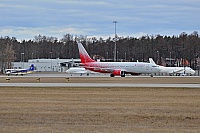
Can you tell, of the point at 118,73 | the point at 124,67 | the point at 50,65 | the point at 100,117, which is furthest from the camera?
the point at 50,65

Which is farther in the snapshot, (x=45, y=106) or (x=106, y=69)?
(x=106, y=69)

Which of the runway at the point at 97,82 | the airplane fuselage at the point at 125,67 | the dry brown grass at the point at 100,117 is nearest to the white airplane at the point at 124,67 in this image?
the airplane fuselage at the point at 125,67

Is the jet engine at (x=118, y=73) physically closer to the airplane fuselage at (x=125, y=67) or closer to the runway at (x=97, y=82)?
the airplane fuselage at (x=125, y=67)

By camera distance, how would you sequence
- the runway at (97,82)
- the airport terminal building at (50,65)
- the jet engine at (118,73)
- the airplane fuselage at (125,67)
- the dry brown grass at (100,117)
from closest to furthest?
the dry brown grass at (100,117)
the runway at (97,82)
the jet engine at (118,73)
the airplane fuselage at (125,67)
the airport terminal building at (50,65)

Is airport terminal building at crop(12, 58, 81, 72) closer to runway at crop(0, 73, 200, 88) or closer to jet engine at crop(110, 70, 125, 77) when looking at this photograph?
jet engine at crop(110, 70, 125, 77)

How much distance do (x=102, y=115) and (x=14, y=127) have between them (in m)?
4.68

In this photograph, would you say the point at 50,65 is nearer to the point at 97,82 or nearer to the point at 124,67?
the point at 124,67

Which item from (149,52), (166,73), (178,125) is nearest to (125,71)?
(166,73)

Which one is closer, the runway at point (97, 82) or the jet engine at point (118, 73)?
the runway at point (97, 82)

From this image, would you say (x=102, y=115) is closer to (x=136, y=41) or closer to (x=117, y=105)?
(x=117, y=105)

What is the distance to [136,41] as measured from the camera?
7849 inches

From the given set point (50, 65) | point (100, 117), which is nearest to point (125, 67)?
point (100, 117)

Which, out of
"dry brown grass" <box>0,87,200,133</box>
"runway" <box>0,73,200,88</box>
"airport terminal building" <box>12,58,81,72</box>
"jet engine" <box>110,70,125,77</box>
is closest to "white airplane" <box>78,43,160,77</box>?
"jet engine" <box>110,70,125,77</box>

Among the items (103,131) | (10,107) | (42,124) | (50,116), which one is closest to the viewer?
(103,131)
